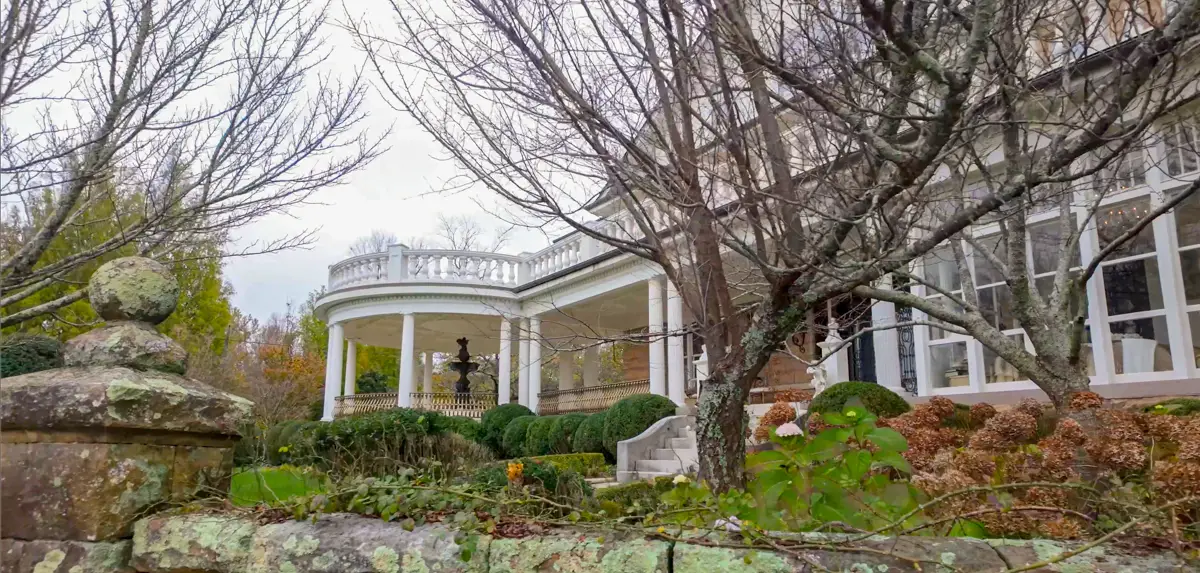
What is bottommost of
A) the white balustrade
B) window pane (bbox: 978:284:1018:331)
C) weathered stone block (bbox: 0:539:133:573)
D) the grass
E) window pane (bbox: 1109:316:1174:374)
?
weathered stone block (bbox: 0:539:133:573)

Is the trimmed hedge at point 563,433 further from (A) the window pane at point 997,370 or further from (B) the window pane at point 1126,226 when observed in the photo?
(B) the window pane at point 1126,226

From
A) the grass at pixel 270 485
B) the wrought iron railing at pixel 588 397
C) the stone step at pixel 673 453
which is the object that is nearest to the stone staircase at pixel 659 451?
the stone step at pixel 673 453

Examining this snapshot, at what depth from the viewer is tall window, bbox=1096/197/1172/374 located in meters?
6.97

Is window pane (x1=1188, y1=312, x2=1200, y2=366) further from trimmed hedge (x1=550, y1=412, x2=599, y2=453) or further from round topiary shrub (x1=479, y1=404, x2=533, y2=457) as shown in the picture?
round topiary shrub (x1=479, y1=404, x2=533, y2=457)

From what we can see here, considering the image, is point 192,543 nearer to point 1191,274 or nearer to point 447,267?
point 1191,274

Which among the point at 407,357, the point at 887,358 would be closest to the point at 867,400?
the point at 887,358

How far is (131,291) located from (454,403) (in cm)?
1583

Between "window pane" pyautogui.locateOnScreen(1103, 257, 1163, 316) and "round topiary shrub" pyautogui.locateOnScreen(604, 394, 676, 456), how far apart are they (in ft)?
18.7

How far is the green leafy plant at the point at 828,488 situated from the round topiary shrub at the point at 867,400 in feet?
16.6

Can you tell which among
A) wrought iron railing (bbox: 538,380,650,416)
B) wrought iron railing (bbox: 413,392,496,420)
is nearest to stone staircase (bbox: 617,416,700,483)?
wrought iron railing (bbox: 538,380,650,416)

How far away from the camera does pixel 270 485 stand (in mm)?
2596

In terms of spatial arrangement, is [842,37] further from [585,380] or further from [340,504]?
[585,380]

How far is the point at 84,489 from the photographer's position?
7.09ft

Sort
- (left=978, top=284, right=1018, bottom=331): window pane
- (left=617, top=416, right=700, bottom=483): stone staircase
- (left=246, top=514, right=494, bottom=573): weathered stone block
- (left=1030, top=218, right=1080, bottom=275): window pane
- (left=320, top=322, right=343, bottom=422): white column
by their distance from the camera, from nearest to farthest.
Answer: (left=246, top=514, right=494, bottom=573): weathered stone block < (left=1030, top=218, right=1080, bottom=275): window pane < (left=978, top=284, right=1018, bottom=331): window pane < (left=617, top=416, right=700, bottom=483): stone staircase < (left=320, top=322, right=343, bottom=422): white column
